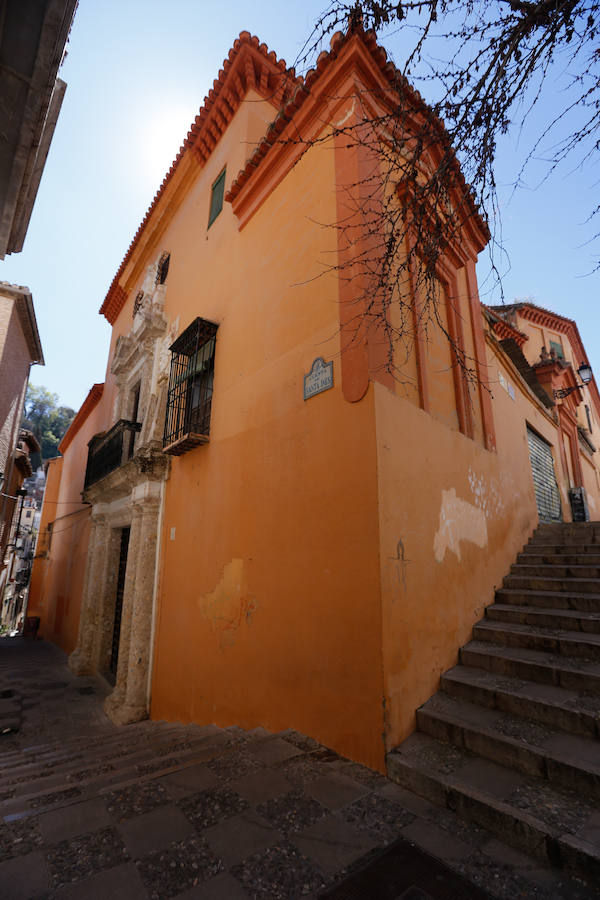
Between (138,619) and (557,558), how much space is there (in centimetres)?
598

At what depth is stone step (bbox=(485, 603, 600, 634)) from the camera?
135 inches

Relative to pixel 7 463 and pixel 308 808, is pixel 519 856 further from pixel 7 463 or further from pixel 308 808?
pixel 7 463

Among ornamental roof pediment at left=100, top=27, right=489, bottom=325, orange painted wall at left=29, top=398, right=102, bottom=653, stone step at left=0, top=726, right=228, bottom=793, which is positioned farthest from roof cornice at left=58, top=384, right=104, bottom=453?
stone step at left=0, top=726, right=228, bottom=793

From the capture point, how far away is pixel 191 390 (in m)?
5.89

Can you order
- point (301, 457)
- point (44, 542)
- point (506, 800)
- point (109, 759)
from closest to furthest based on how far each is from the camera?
point (506, 800) → point (109, 759) → point (301, 457) → point (44, 542)

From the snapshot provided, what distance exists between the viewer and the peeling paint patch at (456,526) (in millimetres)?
3545

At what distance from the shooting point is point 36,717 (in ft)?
20.1

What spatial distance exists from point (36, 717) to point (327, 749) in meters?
5.82

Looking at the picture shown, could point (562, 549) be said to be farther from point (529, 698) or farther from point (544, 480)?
point (544, 480)

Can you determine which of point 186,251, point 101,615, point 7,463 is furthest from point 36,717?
point 7,463

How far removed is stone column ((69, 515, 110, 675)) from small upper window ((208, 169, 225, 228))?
6873mm

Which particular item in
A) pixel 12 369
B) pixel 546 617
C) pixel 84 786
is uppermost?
pixel 12 369

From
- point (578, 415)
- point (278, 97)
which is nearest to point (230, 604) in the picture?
point (278, 97)

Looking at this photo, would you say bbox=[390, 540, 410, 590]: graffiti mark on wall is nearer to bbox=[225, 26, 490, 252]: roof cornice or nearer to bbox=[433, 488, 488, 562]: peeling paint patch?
bbox=[433, 488, 488, 562]: peeling paint patch
